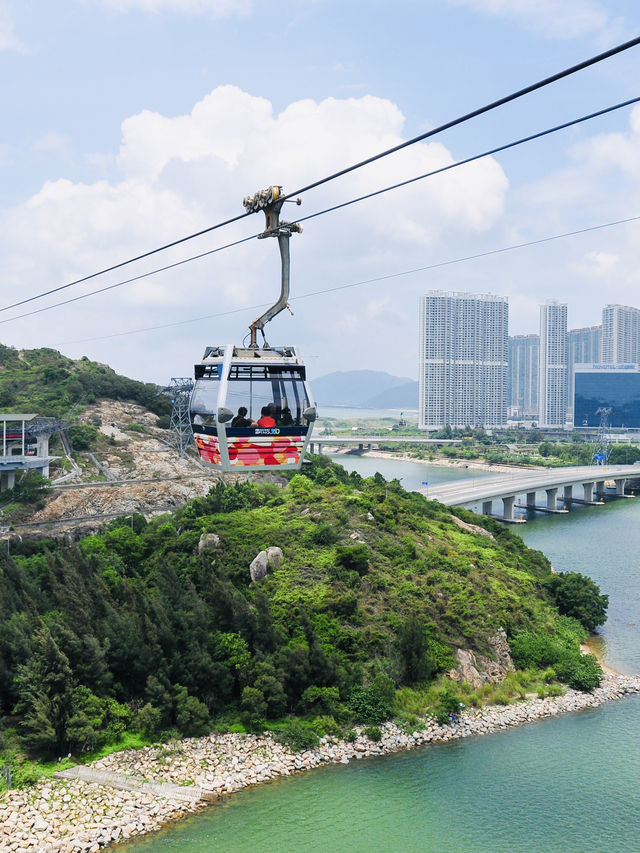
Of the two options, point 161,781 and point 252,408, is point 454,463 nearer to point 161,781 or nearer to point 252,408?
point 161,781

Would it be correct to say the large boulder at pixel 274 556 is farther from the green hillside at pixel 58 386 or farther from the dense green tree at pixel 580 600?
the green hillside at pixel 58 386

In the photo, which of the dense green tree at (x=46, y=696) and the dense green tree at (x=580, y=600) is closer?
the dense green tree at (x=46, y=696)

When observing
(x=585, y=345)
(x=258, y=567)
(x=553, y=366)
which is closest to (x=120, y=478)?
(x=258, y=567)

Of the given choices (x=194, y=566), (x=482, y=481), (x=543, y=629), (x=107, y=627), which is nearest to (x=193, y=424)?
(x=107, y=627)

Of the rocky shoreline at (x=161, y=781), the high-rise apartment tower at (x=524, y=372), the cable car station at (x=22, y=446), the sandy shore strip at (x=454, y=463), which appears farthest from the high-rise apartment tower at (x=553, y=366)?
the rocky shoreline at (x=161, y=781)

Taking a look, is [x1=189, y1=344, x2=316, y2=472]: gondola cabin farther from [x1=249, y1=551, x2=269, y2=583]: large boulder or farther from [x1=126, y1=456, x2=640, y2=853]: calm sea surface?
[x1=249, y1=551, x2=269, y2=583]: large boulder

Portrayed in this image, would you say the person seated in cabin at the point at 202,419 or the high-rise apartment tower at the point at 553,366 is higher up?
the high-rise apartment tower at the point at 553,366
